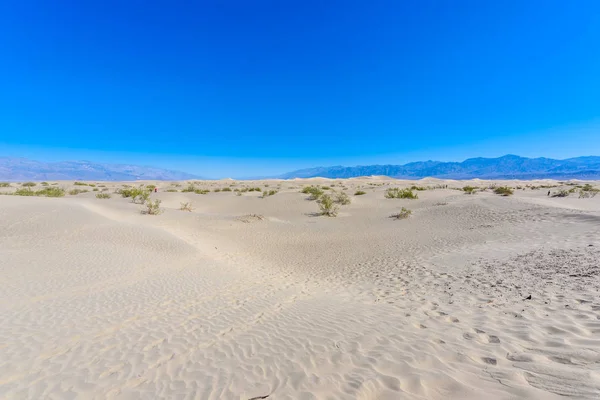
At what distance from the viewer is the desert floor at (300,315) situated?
10.8 ft

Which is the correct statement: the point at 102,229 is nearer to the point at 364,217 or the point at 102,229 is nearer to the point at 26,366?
the point at 26,366

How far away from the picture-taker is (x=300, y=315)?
568cm

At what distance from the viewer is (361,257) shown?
37.3ft

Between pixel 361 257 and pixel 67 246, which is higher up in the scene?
pixel 67 246

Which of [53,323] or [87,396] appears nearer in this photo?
[87,396]

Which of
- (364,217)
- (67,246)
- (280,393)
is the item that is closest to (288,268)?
(280,393)

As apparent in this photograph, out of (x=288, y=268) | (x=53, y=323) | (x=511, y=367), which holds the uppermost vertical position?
(x=511, y=367)

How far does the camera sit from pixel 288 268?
410 inches

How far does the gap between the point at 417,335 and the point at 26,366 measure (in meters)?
5.40

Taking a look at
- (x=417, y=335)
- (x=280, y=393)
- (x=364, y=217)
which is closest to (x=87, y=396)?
(x=280, y=393)

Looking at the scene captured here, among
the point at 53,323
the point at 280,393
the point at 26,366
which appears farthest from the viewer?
the point at 53,323

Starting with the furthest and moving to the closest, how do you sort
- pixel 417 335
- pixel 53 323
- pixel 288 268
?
pixel 288 268
pixel 53 323
pixel 417 335

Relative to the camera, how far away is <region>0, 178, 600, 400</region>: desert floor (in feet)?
10.8

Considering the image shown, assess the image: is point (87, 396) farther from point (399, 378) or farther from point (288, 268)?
point (288, 268)
